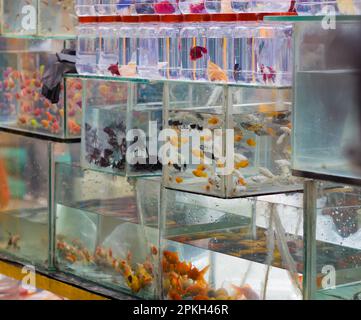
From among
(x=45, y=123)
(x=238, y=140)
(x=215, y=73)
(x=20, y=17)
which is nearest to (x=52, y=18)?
(x=20, y=17)

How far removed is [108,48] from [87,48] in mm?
188

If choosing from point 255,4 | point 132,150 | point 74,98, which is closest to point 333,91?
point 255,4

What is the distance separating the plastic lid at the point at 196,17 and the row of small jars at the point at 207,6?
0.02m

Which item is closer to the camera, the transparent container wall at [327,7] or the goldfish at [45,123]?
the transparent container wall at [327,7]

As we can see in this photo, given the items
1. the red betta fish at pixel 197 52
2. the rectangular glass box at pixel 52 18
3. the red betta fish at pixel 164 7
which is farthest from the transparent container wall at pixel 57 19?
the red betta fish at pixel 197 52

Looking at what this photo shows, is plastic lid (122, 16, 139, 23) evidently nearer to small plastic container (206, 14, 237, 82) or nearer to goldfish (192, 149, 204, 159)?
small plastic container (206, 14, 237, 82)

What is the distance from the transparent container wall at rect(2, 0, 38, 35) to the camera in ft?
19.0

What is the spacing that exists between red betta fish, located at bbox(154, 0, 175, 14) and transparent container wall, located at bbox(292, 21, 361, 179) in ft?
3.34

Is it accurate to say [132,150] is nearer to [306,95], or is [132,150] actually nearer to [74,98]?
[74,98]

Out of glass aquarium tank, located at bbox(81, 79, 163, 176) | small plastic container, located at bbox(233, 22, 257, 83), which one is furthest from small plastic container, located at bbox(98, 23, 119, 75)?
small plastic container, located at bbox(233, 22, 257, 83)

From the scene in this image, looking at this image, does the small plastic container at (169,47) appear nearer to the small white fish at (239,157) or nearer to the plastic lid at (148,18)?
the plastic lid at (148,18)

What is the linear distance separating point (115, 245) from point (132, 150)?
573 millimetres

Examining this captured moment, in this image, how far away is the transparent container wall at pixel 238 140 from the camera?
4.30 metres

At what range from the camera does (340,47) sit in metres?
3.52
